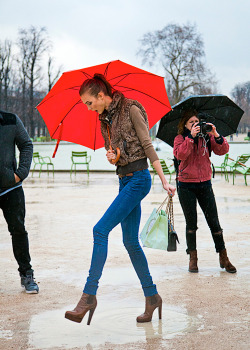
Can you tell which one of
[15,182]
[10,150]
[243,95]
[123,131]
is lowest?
[15,182]

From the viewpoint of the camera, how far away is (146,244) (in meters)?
4.42

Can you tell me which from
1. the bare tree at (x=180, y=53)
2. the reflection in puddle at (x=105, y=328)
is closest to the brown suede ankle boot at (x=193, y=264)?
the reflection in puddle at (x=105, y=328)

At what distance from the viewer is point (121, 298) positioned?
4.60 m

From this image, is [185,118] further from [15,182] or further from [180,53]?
[180,53]

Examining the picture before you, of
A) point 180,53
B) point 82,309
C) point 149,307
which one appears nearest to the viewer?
point 82,309

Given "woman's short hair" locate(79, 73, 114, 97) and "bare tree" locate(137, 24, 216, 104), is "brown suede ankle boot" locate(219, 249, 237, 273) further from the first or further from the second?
"bare tree" locate(137, 24, 216, 104)

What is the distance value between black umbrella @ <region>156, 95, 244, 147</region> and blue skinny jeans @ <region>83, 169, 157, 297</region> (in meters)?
2.08

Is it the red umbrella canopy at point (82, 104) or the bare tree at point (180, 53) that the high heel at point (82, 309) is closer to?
the red umbrella canopy at point (82, 104)

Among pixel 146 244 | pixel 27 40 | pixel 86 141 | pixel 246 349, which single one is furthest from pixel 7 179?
pixel 27 40

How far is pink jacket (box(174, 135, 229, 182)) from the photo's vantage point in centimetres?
542

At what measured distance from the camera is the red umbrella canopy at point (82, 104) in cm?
423

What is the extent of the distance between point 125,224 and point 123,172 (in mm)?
354

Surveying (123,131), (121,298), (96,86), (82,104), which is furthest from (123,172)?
(121,298)

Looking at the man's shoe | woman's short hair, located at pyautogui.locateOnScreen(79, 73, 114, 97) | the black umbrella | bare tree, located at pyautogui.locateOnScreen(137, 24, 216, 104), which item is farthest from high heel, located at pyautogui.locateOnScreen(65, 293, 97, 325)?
bare tree, located at pyautogui.locateOnScreen(137, 24, 216, 104)
